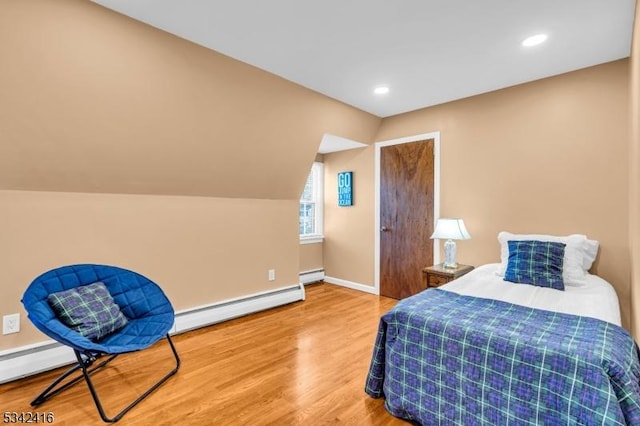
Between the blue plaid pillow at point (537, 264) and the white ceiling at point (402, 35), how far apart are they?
1.58 metres

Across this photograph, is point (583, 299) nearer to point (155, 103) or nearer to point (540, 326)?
point (540, 326)

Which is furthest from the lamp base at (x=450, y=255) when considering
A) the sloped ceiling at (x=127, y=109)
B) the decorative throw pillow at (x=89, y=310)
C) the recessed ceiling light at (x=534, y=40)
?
the decorative throw pillow at (x=89, y=310)

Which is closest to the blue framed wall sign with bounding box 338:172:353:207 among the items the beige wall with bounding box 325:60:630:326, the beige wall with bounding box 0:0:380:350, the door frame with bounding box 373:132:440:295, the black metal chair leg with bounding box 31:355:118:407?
the door frame with bounding box 373:132:440:295

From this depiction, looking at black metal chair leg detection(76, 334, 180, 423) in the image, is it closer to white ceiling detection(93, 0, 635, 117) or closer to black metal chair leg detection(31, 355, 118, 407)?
black metal chair leg detection(31, 355, 118, 407)

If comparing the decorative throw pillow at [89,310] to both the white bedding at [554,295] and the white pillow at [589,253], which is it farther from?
the white pillow at [589,253]

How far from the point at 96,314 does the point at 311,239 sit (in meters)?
3.22

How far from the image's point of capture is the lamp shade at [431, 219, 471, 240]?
3.30 m

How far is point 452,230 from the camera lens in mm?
3340

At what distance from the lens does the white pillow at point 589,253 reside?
106 inches

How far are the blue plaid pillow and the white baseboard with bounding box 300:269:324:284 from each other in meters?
2.91

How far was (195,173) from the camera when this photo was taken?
3082mm

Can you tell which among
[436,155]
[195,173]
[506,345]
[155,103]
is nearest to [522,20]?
[436,155]

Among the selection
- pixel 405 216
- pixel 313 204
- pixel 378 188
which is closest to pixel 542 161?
pixel 405 216

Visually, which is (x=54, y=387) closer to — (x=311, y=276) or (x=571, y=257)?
(x=311, y=276)
